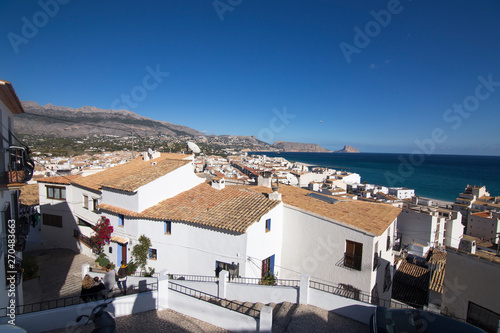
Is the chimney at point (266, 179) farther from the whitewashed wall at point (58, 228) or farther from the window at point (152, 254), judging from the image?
the whitewashed wall at point (58, 228)

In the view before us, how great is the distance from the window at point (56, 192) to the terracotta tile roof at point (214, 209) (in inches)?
224

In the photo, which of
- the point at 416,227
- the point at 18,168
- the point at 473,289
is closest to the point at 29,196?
the point at 18,168

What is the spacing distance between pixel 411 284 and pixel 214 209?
14713mm

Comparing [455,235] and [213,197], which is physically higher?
[213,197]

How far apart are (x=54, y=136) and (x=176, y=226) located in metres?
99.5

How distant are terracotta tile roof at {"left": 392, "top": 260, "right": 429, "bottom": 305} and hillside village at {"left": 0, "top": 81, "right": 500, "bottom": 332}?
0.26 feet

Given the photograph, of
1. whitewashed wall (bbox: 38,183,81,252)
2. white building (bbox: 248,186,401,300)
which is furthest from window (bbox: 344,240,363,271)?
whitewashed wall (bbox: 38,183,81,252)

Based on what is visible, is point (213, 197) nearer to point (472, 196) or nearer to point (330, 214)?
point (330, 214)

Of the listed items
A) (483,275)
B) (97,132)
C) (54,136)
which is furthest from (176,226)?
(97,132)

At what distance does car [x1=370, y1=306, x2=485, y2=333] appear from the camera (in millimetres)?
5938

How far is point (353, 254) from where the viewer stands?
35.8 ft

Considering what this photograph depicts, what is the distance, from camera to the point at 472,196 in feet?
150

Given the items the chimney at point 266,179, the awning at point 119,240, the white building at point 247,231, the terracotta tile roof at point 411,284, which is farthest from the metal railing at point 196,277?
the terracotta tile roof at point 411,284

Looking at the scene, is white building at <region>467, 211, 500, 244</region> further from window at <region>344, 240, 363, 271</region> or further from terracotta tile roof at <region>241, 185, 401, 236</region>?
window at <region>344, 240, 363, 271</region>
